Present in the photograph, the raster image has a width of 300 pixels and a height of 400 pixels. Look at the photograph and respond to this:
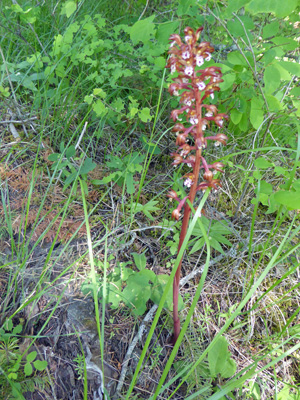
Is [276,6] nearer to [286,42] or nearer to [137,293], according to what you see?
[286,42]

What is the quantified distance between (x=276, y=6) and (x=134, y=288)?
1.58 metres

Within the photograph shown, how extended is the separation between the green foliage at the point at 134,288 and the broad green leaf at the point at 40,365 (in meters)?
0.38

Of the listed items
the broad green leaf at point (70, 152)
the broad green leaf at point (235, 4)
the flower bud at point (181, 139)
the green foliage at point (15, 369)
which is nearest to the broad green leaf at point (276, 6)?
the broad green leaf at point (235, 4)

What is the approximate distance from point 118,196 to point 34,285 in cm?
84

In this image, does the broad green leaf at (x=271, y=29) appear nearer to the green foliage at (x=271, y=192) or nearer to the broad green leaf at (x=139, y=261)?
the green foliage at (x=271, y=192)

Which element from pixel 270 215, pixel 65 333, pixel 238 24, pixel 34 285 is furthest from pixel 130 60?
pixel 65 333

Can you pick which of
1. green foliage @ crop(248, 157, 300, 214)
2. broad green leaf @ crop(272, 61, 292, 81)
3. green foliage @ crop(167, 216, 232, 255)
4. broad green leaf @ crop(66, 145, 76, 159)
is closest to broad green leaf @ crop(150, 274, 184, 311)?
green foliage @ crop(167, 216, 232, 255)

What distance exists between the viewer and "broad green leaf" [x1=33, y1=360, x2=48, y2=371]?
144cm

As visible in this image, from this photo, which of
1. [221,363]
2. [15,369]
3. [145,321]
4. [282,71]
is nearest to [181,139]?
[282,71]

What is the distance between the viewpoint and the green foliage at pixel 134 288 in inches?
65.1

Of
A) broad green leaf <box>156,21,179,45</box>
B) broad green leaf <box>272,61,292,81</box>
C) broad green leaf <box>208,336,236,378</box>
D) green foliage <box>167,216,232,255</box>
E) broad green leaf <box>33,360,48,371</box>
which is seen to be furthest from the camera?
green foliage <box>167,216,232,255</box>

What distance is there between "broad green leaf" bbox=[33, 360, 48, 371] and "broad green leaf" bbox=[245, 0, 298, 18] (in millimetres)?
1950

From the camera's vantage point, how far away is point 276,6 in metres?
1.34

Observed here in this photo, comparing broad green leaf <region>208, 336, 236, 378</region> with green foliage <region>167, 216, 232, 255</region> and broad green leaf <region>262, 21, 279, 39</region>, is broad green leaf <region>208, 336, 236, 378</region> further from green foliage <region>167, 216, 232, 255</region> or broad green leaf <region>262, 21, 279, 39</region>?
broad green leaf <region>262, 21, 279, 39</region>
